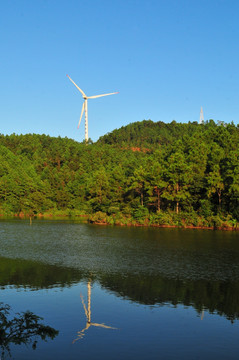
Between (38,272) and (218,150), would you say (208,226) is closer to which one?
(218,150)

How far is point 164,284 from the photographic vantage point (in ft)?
93.4

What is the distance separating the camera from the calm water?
1650cm

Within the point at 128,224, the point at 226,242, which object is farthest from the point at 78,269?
the point at 128,224

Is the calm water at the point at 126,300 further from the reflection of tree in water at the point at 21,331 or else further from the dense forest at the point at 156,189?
the dense forest at the point at 156,189

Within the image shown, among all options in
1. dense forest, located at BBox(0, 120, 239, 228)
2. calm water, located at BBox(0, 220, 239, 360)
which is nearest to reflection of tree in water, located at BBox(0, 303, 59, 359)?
calm water, located at BBox(0, 220, 239, 360)

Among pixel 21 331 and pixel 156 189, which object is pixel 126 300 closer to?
pixel 21 331

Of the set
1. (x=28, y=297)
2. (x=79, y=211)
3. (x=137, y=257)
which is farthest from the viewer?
(x=79, y=211)

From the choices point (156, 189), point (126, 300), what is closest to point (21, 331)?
point (126, 300)

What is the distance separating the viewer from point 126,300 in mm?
24078

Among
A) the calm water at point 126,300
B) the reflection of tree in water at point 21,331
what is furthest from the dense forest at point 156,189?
the reflection of tree in water at point 21,331

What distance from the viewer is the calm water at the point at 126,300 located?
54.1 ft

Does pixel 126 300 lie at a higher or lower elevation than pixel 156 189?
lower

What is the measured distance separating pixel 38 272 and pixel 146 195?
220ft

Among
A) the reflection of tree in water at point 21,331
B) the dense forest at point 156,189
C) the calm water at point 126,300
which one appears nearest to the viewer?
the reflection of tree in water at point 21,331
